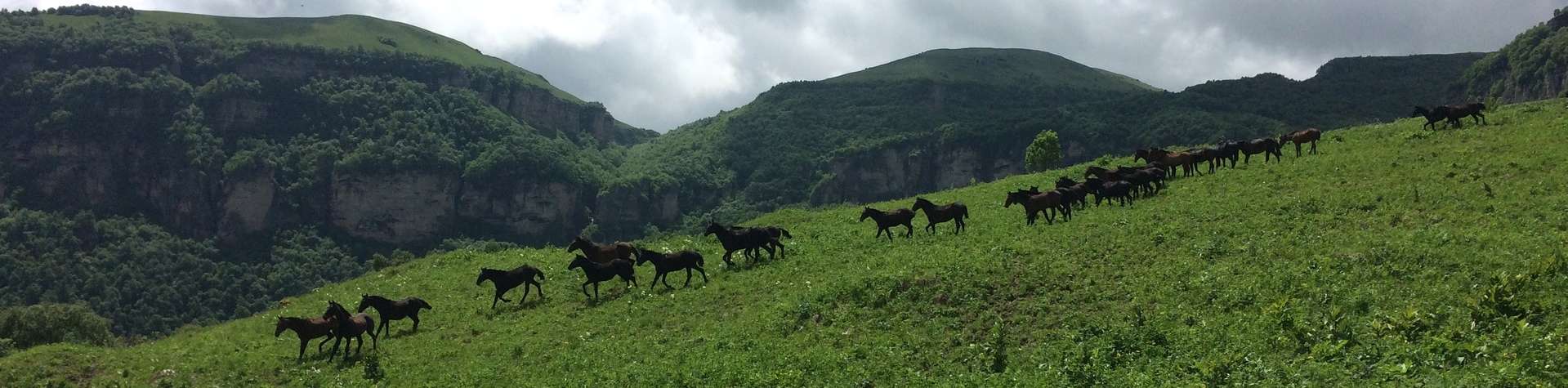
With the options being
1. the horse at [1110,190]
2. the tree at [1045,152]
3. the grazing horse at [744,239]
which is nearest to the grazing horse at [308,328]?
the grazing horse at [744,239]

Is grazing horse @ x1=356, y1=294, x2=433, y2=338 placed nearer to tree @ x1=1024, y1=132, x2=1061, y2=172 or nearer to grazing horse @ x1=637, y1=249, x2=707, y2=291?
grazing horse @ x1=637, y1=249, x2=707, y2=291

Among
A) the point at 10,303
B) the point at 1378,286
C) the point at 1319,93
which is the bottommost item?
the point at 10,303

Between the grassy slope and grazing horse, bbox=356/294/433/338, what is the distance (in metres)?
0.66

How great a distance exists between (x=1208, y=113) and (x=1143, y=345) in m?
155

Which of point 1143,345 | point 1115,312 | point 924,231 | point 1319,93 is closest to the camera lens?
point 1143,345

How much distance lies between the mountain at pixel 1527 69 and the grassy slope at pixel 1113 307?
126 meters

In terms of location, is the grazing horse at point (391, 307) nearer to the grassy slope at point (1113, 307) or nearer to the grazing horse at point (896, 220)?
the grassy slope at point (1113, 307)

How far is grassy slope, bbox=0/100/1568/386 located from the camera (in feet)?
47.4

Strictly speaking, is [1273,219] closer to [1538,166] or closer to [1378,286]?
[1378,286]

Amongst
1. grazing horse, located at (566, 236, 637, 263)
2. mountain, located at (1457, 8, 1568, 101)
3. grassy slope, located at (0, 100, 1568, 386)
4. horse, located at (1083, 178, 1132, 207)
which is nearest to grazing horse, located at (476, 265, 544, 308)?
grassy slope, located at (0, 100, 1568, 386)

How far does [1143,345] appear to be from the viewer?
52.4 ft

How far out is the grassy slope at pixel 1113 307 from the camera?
14453 mm

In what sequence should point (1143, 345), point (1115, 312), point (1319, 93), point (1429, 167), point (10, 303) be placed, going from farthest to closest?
point (1319, 93)
point (10, 303)
point (1429, 167)
point (1115, 312)
point (1143, 345)

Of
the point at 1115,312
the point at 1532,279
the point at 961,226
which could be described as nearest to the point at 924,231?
the point at 961,226
